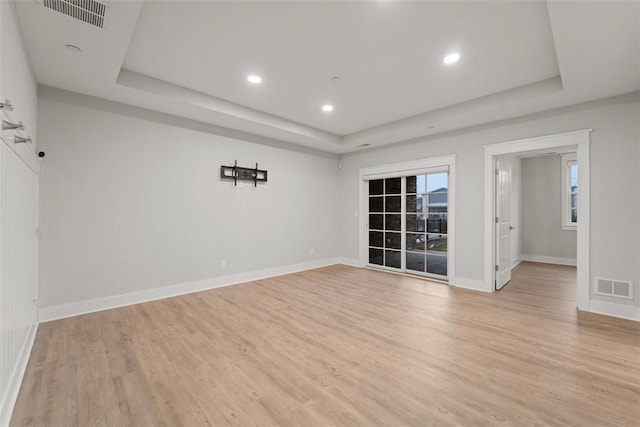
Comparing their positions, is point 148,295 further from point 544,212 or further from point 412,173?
point 544,212

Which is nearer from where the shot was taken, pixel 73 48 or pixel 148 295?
pixel 73 48

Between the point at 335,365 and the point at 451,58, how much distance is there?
3088 mm

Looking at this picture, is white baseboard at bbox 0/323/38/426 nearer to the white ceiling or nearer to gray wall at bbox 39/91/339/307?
gray wall at bbox 39/91/339/307

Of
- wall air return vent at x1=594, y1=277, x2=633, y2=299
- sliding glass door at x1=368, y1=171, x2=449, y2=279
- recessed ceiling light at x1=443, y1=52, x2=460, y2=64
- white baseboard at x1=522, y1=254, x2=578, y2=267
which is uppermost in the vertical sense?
recessed ceiling light at x1=443, y1=52, x2=460, y2=64

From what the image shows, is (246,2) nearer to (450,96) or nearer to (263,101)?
(263,101)

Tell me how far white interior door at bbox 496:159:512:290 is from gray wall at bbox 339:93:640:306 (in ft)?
0.84

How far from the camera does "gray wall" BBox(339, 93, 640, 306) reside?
3.05 metres

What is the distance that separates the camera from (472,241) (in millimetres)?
4297

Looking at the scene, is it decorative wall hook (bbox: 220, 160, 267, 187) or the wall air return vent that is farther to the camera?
decorative wall hook (bbox: 220, 160, 267, 187)

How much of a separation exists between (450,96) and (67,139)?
481cm

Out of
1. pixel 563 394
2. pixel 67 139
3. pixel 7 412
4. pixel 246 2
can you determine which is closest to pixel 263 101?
pixel 246 2

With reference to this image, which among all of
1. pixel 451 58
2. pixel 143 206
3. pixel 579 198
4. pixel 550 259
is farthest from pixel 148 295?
pixel 550 259

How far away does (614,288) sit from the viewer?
124 inches

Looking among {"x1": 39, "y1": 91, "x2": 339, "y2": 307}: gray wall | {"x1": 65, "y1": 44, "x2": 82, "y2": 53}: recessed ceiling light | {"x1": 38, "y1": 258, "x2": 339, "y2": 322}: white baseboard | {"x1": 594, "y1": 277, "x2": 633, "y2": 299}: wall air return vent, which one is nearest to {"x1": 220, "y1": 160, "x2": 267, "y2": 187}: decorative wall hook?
{"x1": 39, "y1": 91, "x2": 339, "y2": 307}: gray wall
